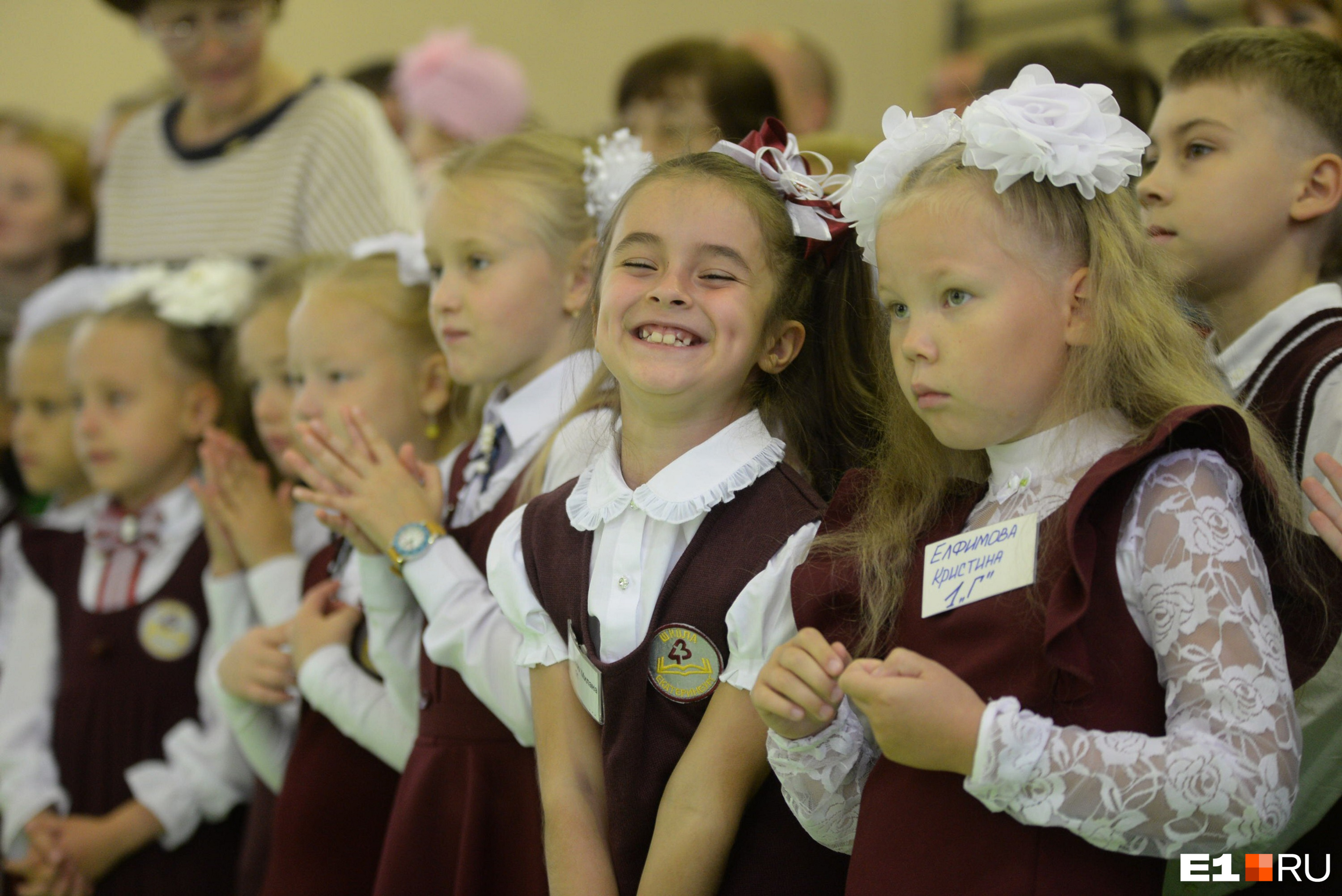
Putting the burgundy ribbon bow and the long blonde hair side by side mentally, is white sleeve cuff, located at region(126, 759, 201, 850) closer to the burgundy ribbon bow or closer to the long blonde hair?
the burgundy ribbon bow

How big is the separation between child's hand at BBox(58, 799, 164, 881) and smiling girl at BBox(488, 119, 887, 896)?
4.62 feet

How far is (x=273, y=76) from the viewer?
351 centimetres

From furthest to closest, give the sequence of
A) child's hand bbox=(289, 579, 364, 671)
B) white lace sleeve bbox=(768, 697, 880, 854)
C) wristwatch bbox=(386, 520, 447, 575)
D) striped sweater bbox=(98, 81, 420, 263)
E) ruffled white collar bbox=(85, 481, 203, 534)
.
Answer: striped sweater bbox=(98, 81, 420, 263), ruffled white collar bbox=(85, 481, 203, 534), child's hand bbox=(289, 579, 364, 671), wristwatch bbox=(386, 520, 447, 575), white lace sleeve bbox=(768, 697, 880, 854)

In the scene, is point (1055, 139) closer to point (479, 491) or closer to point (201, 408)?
point (479, 491)

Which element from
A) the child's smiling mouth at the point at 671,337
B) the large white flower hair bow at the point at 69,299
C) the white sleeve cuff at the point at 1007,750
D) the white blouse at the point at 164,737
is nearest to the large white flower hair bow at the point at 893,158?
the child's smiling mouth at the point at 671,337

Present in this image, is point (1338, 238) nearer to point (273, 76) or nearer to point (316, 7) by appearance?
point (273, 76)

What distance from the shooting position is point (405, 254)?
255 centimetres

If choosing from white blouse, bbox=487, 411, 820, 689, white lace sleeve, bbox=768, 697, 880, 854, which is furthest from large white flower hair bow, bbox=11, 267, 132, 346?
white lace sleeve, bbox=768, 697, 880, 854

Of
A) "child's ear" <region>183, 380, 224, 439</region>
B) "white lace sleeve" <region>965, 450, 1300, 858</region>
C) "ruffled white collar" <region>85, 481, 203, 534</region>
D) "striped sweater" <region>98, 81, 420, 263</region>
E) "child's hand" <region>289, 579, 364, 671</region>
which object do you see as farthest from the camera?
"striped sweater" <region>98, 81, 420, 263</region>

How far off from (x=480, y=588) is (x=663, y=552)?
459 millimetres

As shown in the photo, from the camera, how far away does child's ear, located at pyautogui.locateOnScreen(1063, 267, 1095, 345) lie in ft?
4.76

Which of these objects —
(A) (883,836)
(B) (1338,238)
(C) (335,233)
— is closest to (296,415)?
(C) (335,233)

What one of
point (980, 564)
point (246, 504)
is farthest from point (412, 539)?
point (980, 564)

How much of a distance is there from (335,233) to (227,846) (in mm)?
1513
